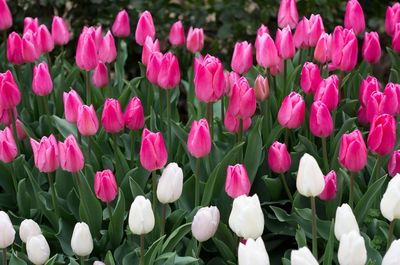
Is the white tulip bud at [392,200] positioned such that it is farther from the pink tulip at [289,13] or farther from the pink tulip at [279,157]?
the pink tulip at [289,13]

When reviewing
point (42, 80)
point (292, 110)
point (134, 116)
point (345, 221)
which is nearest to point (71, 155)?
point (134, 116)

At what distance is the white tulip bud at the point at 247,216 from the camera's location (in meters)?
1.66

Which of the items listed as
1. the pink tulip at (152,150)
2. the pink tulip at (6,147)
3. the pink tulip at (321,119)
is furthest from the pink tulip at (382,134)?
the pink tulip at (6,147)

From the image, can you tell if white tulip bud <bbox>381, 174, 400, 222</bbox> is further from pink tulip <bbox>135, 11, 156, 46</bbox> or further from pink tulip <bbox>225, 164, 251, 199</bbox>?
pink tulip <bbox>135, 11, 156, 46</bbox>

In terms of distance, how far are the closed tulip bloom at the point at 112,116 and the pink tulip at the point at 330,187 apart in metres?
0.58

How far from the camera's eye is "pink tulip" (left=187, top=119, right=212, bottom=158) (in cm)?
197

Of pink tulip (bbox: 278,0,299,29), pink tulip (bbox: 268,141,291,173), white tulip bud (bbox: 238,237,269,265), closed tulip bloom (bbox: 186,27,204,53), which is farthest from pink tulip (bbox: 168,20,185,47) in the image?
white tulip bud (bbox: 238,237,269,265)

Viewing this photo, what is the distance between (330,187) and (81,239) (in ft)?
2.09

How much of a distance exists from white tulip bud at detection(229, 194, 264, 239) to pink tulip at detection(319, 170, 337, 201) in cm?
39

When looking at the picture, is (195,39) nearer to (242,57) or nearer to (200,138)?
(242,57)

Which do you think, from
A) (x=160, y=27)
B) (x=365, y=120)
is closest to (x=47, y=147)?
(x=365, y=120)

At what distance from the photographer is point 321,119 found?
2088mm

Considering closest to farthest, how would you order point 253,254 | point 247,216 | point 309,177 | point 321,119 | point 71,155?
point 253,254 → point 247,216 → point 309,177 → point 71,155 → point 321,119

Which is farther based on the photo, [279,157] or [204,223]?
[279,157]
